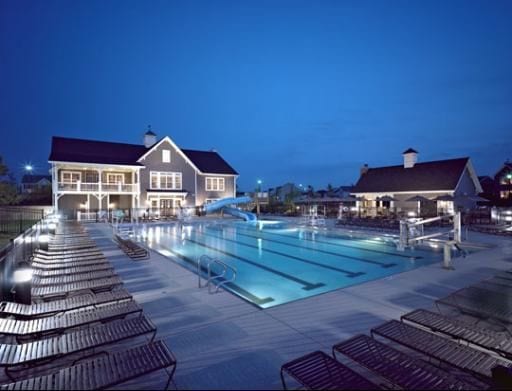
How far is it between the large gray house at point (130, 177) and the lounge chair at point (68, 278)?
2135 centimetres

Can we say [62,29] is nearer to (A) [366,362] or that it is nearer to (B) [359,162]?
(A) [366,362]

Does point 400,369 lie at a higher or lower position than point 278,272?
higher

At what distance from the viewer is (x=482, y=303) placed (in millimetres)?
4418

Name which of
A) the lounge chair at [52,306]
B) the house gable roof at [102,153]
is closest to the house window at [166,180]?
the house gable roof at [102,153]

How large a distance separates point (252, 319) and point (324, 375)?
2.23 metres

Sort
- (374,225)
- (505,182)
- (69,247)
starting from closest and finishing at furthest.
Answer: (69,247), (374,225), (505,182)

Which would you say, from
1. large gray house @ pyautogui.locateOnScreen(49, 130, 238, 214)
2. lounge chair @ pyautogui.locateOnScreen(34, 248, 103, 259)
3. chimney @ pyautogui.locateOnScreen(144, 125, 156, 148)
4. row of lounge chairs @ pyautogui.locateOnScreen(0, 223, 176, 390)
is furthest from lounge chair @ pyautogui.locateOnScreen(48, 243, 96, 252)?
chimney @ pyautogui.locateOnScreen(144, 125, 156, 148)

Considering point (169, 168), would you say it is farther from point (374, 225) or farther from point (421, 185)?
point (421, 185)

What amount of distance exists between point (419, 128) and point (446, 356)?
162209 millimetres

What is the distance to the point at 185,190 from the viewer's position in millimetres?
31172

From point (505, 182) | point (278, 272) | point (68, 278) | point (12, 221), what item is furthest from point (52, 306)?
point (505, 182)

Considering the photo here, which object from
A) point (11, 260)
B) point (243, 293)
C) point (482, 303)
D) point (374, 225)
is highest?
point (11, 260)

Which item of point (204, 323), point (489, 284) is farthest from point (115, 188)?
point (489, 284)

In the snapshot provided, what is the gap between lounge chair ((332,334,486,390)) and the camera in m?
2.36
